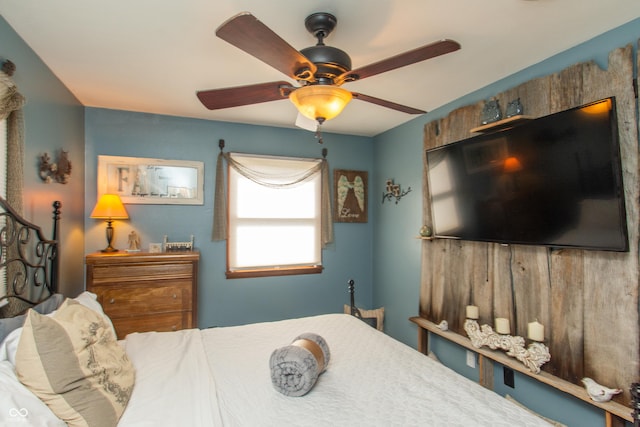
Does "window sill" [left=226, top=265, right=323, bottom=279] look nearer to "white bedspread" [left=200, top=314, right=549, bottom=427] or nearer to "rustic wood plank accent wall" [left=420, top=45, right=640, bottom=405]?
"white bedspread" [left=200, top=314, right=549, bottom=427]

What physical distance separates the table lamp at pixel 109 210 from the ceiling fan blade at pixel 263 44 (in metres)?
2.22

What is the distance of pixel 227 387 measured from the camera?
1.57 meters

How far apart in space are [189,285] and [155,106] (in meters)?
1.69

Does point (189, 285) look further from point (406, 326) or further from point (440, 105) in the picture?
point (440, 105)

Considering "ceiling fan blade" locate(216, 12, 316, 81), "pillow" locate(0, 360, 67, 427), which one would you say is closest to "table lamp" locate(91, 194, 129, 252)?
"pillow" locate(0, 360, 67, 427)

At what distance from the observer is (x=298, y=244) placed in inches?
149

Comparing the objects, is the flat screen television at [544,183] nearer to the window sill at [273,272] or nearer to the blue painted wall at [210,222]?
the blue painted wall at [210,222]

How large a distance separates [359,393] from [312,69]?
59.2 inches

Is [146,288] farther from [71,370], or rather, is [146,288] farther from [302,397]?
[302,397]

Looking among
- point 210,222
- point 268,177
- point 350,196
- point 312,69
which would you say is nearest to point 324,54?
point 312,69

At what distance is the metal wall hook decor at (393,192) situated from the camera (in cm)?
355

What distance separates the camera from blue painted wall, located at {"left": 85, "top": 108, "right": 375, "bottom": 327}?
3145 mm

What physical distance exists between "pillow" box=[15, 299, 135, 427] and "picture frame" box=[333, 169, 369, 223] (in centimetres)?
288

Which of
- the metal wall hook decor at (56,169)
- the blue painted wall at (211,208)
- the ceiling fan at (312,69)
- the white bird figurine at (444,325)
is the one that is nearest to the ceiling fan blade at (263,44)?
the ceiling fan at (312,69)
